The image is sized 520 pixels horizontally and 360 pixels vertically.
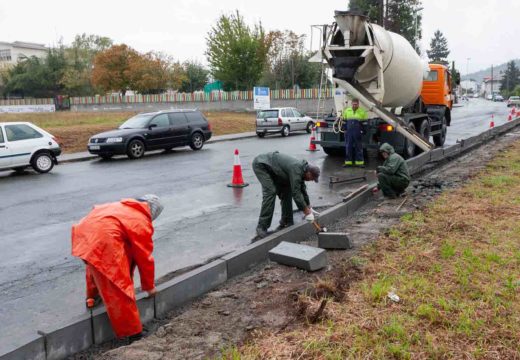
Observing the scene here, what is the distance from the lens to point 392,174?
8.66 meters

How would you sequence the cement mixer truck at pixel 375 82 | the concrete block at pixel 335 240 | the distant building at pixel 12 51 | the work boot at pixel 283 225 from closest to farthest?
the concrete block at pixel 335 240 → the work boot at pixel 283 225 → the cement mixer truck at pixel 375 82 → the distant building at pixel 12 51

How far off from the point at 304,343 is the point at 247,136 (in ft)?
68.7

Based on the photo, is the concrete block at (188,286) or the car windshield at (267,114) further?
the car windshield at (267,114)

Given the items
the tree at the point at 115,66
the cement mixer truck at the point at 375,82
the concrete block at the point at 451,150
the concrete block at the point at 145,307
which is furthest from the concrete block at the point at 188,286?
the tree at the point at 115,66

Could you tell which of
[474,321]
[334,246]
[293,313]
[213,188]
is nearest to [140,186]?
[213,188]

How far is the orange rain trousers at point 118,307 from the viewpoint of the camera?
149 inches

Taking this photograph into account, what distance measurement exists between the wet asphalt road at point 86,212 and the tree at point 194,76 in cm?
4922

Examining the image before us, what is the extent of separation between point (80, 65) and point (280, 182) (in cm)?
6251

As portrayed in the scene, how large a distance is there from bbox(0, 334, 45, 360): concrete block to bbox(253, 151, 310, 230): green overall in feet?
11.1

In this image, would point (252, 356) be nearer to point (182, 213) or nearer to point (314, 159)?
point (182, 213)

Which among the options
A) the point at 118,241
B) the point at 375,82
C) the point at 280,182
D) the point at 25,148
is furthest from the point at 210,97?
the point at 118,241

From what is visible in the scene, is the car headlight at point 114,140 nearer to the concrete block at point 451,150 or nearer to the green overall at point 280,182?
the green overall at point 280,182

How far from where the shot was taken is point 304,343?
11.6 feet

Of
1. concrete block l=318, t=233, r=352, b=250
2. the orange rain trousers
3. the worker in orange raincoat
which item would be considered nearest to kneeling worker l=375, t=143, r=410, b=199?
concrete block l=318, t=233, r=352, b=250
